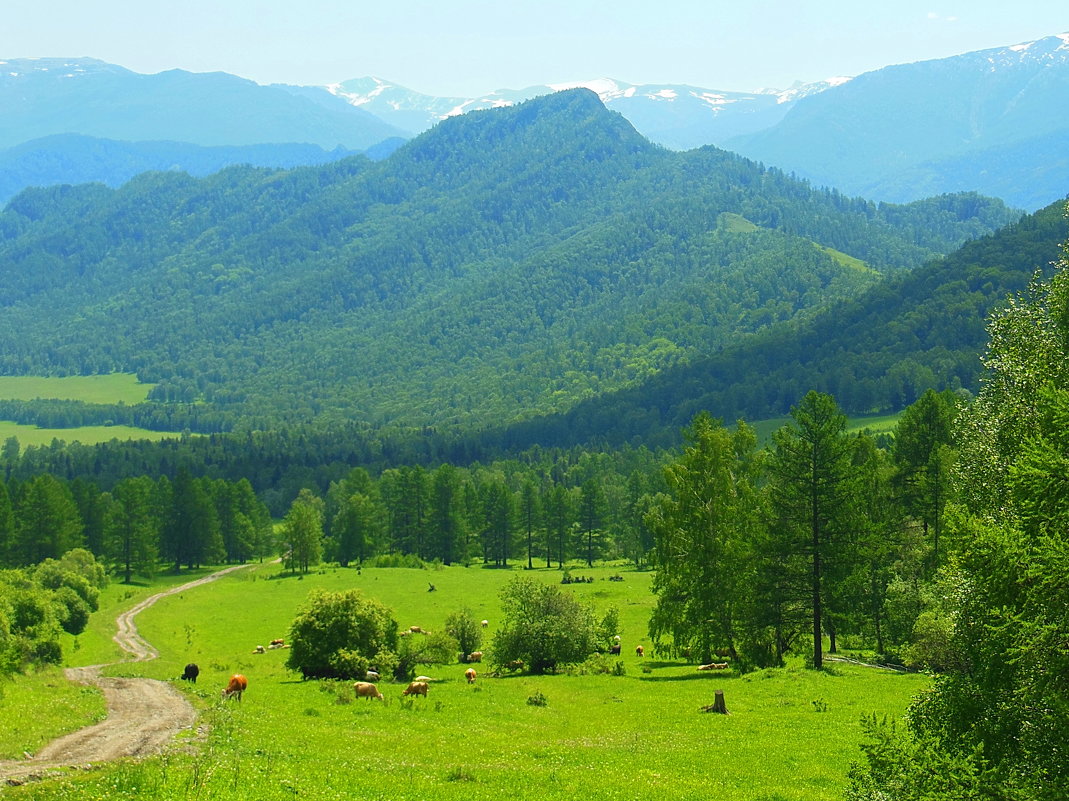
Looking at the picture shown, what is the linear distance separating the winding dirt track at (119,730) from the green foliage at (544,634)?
19541mm

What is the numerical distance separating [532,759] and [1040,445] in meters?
20.2

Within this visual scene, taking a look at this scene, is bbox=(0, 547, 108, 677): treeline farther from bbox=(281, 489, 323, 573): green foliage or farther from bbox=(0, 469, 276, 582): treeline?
bbox=(281, 489, 323, 573): green foliage

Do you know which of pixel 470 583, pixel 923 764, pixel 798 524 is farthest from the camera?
pixel 470 583

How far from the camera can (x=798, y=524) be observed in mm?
50062

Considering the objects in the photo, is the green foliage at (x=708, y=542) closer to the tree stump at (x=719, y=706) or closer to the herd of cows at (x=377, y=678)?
the herd of cows at (x=377, y=678)

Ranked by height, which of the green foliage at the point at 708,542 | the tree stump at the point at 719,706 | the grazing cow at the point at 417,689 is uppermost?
the green foliage at the point at 708,542

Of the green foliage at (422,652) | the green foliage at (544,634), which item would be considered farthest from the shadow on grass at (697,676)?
the green foliage at (422,652)

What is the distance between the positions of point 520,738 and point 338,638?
796 inches

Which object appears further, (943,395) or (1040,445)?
(943,395)

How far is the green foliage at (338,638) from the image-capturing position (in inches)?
2044

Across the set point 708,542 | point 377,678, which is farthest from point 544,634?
point 708,542

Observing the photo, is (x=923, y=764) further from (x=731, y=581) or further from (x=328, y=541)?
(x=328, y=541)

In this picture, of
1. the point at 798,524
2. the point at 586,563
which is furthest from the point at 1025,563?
the point at 586,563

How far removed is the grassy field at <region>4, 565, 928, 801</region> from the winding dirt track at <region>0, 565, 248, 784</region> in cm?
135
